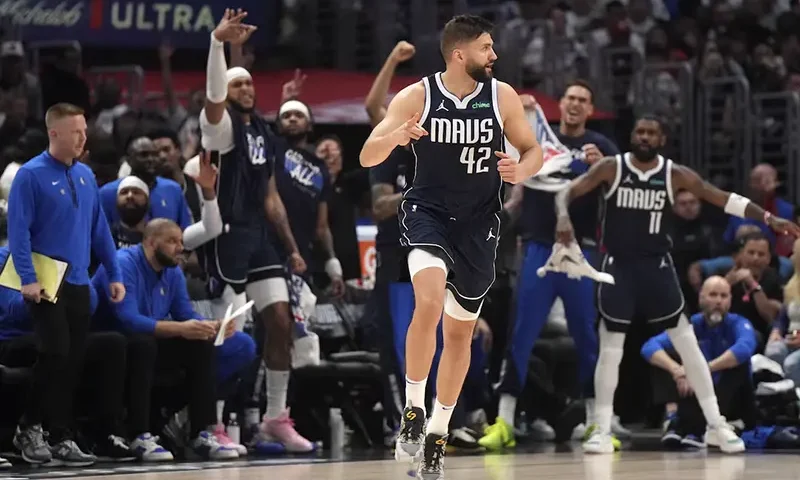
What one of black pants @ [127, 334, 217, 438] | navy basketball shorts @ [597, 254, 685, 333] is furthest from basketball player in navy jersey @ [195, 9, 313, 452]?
navy basketball shorts @ [597, 254, 685, 333]

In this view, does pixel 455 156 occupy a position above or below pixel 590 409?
above

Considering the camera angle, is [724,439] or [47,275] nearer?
[47,275]

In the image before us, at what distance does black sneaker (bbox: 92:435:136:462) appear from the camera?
9.48 metres

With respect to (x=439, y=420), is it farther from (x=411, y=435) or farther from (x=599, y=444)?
(x=599, y=444)

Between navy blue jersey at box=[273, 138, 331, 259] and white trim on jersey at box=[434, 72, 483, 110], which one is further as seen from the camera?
navy blue jersey at box=[273, 138, 331, 259]

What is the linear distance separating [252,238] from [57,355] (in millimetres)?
1638

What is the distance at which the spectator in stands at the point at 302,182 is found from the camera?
36.5 ft

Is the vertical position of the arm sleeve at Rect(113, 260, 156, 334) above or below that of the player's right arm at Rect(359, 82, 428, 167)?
below

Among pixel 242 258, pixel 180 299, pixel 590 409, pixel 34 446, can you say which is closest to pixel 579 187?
pixel 590 409

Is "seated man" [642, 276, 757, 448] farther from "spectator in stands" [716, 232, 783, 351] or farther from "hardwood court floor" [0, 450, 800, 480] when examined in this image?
"hardwood court floor" [0, 450, 800, 480]

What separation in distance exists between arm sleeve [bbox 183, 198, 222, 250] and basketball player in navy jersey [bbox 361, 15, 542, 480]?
2.43 meters

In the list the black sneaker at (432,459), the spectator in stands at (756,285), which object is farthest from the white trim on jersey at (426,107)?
the spectator in stands at (756,285)

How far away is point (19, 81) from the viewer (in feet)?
49.8

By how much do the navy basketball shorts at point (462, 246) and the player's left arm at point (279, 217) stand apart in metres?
2.72
